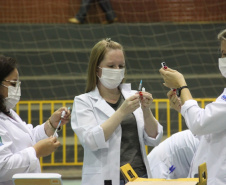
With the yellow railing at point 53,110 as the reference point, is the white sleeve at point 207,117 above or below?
above

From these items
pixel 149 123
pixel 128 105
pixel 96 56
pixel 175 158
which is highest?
pixel 96 56

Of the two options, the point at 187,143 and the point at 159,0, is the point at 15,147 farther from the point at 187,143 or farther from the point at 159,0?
the point at 159,0

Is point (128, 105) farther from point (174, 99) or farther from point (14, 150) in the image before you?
point (14, 150)

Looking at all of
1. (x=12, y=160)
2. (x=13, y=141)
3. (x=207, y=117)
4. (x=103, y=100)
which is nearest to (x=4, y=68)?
(x=13, y=141)

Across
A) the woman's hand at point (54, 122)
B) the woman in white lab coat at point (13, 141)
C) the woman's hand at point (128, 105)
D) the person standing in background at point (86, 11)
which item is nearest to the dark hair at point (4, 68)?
the woman in white lab coat at point (13, 141)

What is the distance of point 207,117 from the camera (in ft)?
7.57

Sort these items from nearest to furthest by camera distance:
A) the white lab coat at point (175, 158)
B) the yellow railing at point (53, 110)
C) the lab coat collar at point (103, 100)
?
the lab coat collar at point (103, 100)
the white lab coat at point (175, 158)
the yellow railing at point (53, 110)

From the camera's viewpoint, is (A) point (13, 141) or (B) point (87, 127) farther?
(B) point (87, 127)

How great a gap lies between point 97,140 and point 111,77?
37cm

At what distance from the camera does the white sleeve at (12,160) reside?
7.63ft

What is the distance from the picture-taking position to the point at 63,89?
282 inches

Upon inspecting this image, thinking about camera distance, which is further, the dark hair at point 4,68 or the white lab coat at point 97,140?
the white lab coat at point 97,140

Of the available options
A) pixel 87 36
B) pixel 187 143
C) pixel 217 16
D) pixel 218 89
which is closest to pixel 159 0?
pixel 217 16

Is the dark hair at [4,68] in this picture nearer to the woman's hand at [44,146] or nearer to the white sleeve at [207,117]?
the woman's hand at [44,146]
